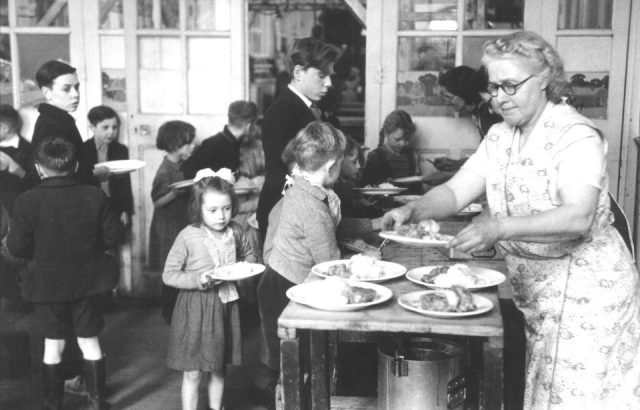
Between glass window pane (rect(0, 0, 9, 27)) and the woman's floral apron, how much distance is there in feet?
17.1

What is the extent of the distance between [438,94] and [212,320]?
3.21 m

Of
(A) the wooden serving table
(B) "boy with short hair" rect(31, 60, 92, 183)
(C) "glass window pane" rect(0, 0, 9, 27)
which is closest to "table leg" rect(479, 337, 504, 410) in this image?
(A) the wooden serving table

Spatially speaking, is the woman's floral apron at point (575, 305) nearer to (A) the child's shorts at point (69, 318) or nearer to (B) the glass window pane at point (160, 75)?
(A) the child's shorts at point (69, 318)

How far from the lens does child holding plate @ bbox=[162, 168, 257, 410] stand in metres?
3.93

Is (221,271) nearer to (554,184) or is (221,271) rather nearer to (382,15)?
(554,184)

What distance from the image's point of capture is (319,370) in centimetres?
326

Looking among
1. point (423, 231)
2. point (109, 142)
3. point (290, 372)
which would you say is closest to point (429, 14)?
point (109, 142)

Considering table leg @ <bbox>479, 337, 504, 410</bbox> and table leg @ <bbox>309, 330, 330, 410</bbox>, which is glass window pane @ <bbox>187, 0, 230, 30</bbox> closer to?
table leg @ <bbox>309, 330, 330, 410</bbox>

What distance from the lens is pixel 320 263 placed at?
10.6ft

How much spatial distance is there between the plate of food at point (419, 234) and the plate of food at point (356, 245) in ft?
1.31

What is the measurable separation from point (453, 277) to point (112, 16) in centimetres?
474

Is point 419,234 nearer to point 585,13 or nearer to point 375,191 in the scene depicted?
point 375,191

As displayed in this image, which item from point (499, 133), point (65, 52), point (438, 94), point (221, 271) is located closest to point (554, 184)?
point (499, 133)

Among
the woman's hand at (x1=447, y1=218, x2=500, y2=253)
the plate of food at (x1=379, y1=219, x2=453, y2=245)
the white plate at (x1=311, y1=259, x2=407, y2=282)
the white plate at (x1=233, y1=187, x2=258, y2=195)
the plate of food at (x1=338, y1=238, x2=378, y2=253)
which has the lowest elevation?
the white plate at (x1=233, y1=187, x2=258, y2=195)
